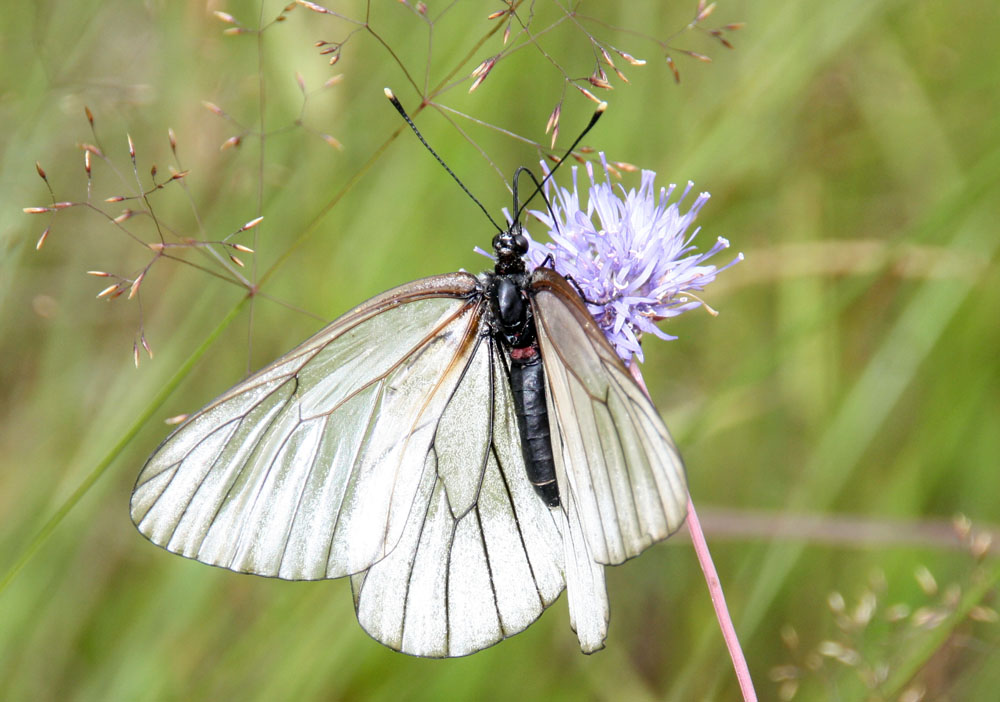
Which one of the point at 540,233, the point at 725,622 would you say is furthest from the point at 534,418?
the point at 540,233

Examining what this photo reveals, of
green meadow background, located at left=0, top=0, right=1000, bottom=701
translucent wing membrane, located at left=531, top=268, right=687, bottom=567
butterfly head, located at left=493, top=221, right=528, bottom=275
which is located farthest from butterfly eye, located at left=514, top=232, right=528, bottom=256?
green meadow background, located at left=0, top=0, right=1000, bottom=701

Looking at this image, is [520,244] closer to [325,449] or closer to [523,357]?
[523,357]

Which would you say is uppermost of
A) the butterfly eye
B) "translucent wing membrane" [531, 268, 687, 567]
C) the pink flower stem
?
the butterfly eye

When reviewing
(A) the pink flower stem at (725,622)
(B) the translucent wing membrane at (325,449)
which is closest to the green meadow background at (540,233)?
(B) the translucent wing membrane at (325,449)

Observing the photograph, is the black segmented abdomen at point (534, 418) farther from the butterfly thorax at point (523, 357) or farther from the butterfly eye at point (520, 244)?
the butterfly eye at point (520, 244)

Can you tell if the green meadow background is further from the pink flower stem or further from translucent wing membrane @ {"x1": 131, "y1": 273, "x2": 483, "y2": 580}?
the pink flower stem

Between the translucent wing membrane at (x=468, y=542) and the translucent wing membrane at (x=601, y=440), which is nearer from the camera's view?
the translucent wing membrane at (x=601, y=440)
